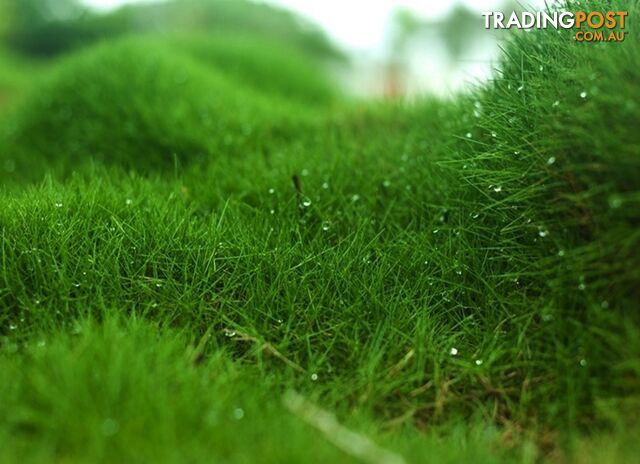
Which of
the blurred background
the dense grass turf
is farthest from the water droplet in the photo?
the blurred background

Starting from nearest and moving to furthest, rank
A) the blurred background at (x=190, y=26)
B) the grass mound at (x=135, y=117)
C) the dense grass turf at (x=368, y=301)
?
the dense grass turf at (x=368, y=301)
the grass mound at (x=135, y=117)
the blurred background at (x=190, y=26)

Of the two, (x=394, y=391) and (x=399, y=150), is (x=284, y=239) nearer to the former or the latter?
(x=394, y=391)

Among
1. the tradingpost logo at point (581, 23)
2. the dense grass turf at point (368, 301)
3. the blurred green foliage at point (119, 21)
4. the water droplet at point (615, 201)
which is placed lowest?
the dense grass turf at point (368, 301)

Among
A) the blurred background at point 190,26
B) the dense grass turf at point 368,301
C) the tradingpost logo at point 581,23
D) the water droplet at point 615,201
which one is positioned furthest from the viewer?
the blurred background at point 190,26

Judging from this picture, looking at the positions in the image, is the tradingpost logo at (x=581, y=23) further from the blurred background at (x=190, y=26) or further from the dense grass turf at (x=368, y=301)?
the blurred background at (x=190, y=26)

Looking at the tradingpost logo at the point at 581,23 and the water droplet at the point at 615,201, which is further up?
the tradingpost logo at the point at 581,23

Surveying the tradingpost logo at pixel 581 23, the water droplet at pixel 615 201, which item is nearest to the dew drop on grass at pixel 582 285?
the water droplet at pixel 615 201

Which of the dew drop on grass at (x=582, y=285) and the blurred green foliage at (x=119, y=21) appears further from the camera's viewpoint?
the blurred green foliage at (x=119, y=21)

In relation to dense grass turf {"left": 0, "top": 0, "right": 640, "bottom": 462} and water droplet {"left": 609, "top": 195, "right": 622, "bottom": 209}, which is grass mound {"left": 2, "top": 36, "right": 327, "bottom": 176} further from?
water droplet {"left": 609, "top": 195, "right": 622, "bottom": 209}
